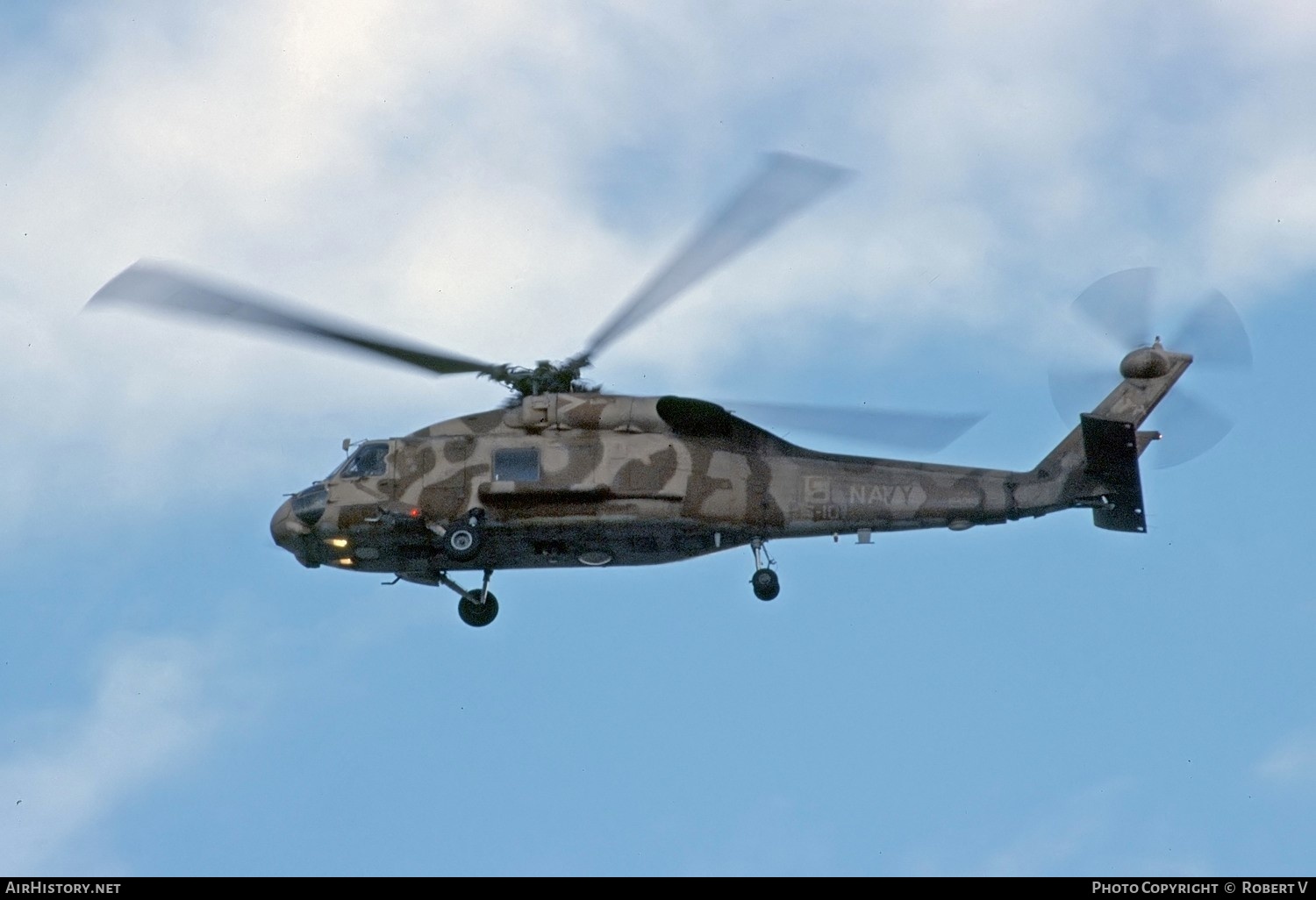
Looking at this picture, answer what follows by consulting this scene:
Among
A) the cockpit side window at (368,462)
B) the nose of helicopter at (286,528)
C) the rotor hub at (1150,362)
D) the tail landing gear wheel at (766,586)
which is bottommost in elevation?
the tail landing gear wheel at (766,586)

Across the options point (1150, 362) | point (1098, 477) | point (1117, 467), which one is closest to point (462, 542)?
point (1098, 477)

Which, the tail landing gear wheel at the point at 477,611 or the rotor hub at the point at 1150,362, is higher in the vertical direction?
the rotor hub at the point at 1150,362

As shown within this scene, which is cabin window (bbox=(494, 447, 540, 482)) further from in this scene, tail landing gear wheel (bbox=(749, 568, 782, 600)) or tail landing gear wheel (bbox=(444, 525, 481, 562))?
tail landing gear wheel (bbox=(749, 568, 782, 600))

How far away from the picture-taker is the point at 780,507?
3178 cm

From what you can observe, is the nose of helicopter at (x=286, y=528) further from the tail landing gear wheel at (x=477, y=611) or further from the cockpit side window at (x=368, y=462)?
the tail landing gear wheel at (x=477, y=611)

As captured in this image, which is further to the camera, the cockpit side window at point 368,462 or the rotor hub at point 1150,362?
the rotor hub at point 1150,362

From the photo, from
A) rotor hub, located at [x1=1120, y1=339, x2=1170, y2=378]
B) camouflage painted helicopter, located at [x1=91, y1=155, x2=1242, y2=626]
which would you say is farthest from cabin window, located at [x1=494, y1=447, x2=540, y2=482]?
rotor hub, located at [x1=1120, y1=339, x2=1170, y2=378]

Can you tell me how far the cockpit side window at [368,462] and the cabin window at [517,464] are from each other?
2.06 metres

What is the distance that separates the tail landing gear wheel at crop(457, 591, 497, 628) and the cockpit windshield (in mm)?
2790

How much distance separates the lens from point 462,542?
31.5 metres

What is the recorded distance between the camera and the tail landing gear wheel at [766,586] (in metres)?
31.6

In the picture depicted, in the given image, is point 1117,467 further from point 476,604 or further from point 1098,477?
point 476,604

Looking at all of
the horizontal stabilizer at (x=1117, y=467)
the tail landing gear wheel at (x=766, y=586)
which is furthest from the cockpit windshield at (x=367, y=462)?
the horizontal stabilizer at (x=1117, y=467)
